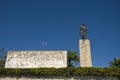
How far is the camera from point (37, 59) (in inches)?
785

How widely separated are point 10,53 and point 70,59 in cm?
1525

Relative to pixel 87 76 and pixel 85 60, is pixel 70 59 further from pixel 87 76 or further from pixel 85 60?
pixel 87 76

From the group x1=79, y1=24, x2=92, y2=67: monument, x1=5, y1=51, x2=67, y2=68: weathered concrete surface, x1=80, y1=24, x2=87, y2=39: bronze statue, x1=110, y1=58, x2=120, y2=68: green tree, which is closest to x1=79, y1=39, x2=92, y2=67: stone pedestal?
x1=79, y1=24, x2=92, y2=67: monument

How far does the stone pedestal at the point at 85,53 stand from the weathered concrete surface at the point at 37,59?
1.88 metres

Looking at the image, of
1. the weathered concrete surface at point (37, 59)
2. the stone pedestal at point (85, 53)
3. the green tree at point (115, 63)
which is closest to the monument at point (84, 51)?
the stone pedestal at point (85, 53)

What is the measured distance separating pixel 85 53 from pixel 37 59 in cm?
543

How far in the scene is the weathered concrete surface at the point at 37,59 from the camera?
19.6 metres

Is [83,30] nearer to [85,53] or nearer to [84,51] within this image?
[84,51]

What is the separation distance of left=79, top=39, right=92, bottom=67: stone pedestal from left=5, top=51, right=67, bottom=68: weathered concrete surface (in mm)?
1879

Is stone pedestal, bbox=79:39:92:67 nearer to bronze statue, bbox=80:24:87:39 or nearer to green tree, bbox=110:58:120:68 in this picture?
bronze statue, bbox=80:24:87:39

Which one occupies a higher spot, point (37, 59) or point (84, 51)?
point (84, 51)

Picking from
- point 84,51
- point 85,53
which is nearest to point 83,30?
point 84,51

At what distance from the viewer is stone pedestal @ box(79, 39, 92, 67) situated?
19.3 m

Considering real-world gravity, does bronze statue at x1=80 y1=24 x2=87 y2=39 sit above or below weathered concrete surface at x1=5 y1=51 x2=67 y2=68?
above
